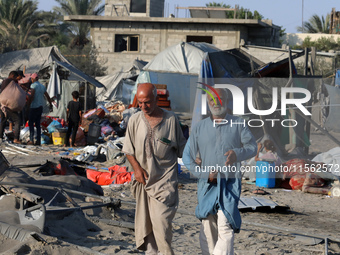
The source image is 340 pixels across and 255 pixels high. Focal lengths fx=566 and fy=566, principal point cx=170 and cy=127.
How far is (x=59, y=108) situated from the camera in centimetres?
1967

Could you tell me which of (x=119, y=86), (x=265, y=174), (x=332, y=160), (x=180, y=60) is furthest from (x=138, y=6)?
(x=265, y=174)

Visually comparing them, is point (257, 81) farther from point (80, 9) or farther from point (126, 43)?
point (80, 9)

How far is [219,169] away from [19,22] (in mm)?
35593

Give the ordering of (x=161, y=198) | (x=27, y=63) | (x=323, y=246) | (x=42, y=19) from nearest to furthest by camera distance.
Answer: (x=161, y=198), (x=323, y=246), (x=27, y=63), (x=42, y=19)

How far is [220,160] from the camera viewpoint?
4562 millimetres

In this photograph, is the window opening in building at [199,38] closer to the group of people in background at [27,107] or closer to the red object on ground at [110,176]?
the group of people in background at [27,107]

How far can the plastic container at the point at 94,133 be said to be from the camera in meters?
14.3

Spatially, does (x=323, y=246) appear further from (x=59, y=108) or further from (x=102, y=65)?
(x=102, y=65)

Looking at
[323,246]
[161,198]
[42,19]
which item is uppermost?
[42,19]

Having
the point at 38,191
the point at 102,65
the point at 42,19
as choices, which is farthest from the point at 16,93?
the point at 42,19

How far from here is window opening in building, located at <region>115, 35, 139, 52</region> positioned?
34.1 meters

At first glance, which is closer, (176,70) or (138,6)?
(176,70)

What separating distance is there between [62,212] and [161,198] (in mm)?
1745

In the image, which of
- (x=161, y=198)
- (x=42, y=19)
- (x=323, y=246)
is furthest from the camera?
(x=42, y=19)
